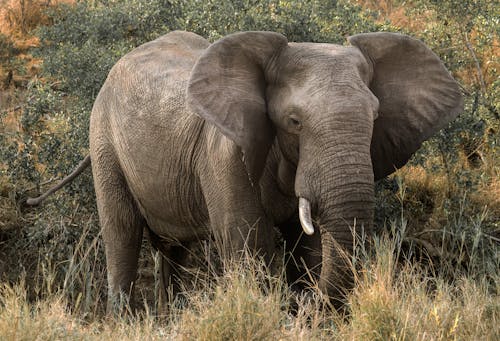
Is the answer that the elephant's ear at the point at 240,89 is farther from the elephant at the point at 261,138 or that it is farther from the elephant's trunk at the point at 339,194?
the elephant's trunk at the point at 339,194

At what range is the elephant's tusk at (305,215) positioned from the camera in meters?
5.32

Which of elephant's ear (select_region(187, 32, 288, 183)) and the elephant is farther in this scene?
elephant's ear (select_region(187, 32, 288, 183))

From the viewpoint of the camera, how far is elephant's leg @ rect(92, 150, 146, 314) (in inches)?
291

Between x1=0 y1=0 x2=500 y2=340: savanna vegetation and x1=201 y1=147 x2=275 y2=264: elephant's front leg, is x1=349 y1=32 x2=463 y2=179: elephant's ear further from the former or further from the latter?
x1=201 y1=147 x2=275 y2=264: elephant's front leg

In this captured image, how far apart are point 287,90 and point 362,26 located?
3.02m

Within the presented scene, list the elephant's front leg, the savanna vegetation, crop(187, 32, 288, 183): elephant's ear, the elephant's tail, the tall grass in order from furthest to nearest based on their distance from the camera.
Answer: the elephant's tail → the savanna vegetation → the elephant's front leg → crop(187, 32, 288, 183): elephant's ear → the tall grass

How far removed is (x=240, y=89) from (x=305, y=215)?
3.13 ft

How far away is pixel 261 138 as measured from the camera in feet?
19.3

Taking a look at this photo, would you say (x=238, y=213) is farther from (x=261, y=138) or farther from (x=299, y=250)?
(x=299, y=250)

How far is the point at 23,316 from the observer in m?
5.04

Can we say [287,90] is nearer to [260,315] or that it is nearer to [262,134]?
[262,134]

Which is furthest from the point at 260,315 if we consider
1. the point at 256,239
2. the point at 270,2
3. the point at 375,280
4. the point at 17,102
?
the point at 17,102

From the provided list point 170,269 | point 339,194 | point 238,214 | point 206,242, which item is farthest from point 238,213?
point 170,269

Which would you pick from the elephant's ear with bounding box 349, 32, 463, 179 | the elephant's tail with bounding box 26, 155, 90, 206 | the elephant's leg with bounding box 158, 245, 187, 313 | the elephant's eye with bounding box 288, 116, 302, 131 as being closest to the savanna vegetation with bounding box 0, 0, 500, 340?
the elephant's leg with bounding box 158, 245, 187, 313
